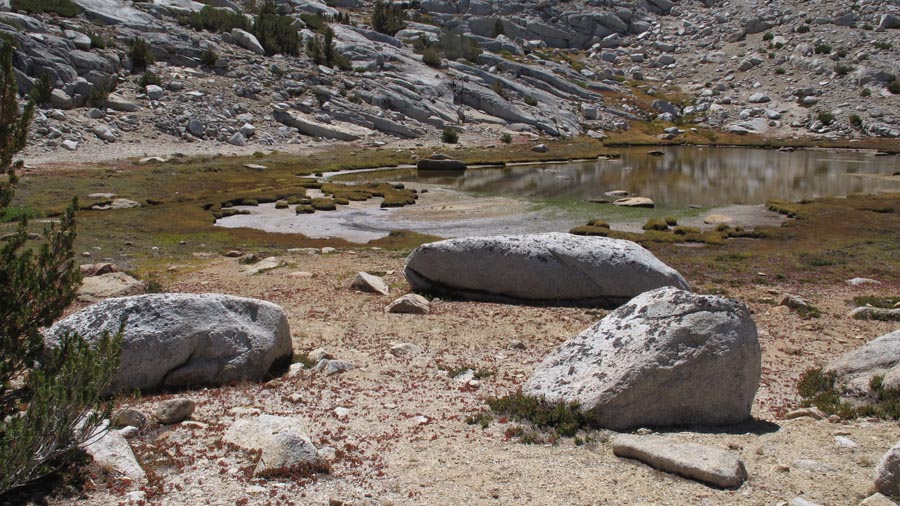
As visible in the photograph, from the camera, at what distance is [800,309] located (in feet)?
73.5

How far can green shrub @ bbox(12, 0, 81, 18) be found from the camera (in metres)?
97.4

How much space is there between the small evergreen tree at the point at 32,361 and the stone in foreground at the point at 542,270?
14.2 meters

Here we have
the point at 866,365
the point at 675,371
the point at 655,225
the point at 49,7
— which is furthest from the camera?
the point at 49,7

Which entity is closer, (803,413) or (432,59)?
(803,413)

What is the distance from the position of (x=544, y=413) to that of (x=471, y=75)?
129 meters

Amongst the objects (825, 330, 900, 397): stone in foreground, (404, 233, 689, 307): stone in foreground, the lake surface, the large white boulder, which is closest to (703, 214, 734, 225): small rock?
the lake surface

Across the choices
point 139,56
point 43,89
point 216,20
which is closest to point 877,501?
point 43,89

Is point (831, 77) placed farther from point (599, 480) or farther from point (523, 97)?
point (599, 480)

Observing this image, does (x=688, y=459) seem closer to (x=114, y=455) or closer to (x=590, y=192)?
(x=114, y=455)

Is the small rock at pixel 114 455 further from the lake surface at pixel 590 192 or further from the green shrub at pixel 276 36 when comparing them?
the green shrub at pixel 276 36

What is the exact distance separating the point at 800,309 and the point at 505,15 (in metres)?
186

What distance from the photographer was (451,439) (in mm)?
11852

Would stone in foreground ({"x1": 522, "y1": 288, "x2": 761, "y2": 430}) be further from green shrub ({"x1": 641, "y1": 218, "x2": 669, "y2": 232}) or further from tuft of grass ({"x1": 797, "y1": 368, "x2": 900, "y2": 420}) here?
→ green shrub ({"x1": 641, "y1": 218, "x2": 669, "y2": 232})

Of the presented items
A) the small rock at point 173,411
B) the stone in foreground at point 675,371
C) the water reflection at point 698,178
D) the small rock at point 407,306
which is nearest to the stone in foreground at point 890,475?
the stone in foreground at point 675,371
